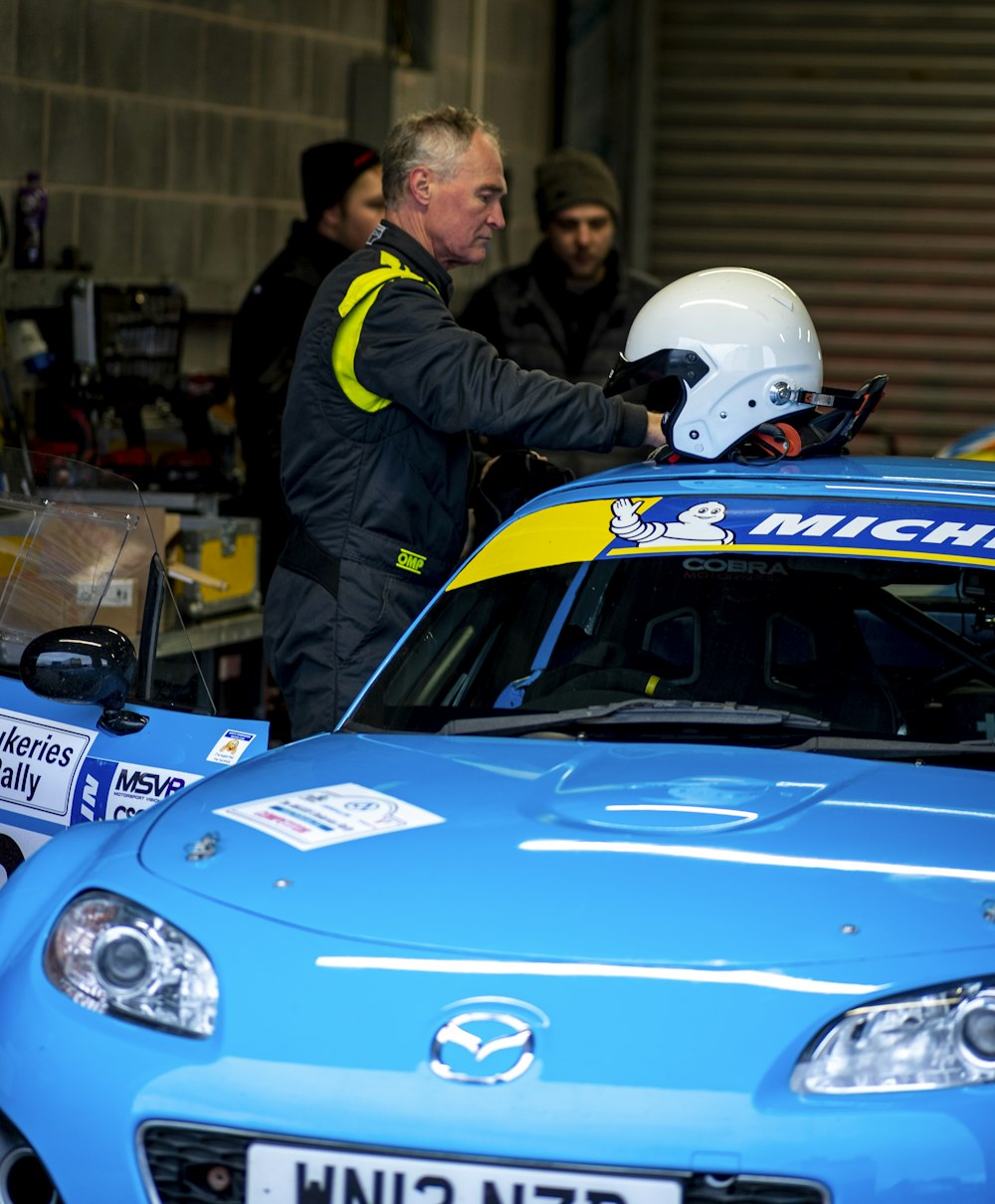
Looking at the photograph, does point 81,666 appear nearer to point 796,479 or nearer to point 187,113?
point 796,479

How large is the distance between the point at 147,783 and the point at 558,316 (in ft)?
12.0

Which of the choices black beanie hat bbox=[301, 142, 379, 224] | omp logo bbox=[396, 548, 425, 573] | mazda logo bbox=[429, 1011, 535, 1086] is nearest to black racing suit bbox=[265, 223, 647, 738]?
omp logo bbox=[396, 548, 425, 573]

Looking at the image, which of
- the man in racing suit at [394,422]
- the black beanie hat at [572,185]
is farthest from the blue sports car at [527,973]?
the black beanie hat at [572,185]

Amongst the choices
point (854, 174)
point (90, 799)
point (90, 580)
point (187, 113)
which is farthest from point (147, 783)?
point (854, 174)

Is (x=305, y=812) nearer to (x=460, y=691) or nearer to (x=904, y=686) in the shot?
(x=460, y=691)

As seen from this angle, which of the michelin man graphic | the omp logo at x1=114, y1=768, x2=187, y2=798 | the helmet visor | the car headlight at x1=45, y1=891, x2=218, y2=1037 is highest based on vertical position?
the helmet visor

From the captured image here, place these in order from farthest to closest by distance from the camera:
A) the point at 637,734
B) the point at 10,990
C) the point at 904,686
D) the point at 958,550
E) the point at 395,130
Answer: the point at 395,130
the point at 904,686
the point at 958,550
the point at 637,734
the point at 10,990

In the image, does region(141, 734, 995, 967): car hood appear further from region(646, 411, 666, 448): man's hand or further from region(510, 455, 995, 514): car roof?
region(646, 411, 666, 448): man's hand

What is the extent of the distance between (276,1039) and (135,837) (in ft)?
1.62

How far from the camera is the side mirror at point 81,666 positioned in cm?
307

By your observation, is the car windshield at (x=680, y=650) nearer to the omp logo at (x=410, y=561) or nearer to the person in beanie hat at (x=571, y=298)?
the omp logo at (x=410, y=561)


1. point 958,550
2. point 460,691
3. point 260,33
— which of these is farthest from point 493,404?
point 260,33

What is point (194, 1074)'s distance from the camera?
214cm

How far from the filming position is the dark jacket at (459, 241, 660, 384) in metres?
6.43
